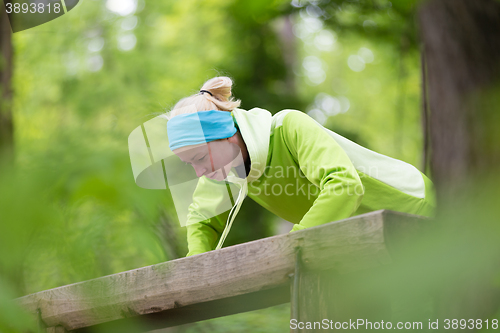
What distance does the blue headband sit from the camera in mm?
1626

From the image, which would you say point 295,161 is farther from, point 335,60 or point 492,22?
point 335,60

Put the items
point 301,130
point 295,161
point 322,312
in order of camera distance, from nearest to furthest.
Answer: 1. point 322,312
2. point 301,130
3. point 295,161

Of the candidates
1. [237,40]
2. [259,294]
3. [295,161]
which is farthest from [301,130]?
[237,40]

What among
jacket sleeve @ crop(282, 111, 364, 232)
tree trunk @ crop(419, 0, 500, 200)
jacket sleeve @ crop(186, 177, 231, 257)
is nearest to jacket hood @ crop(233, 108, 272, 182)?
jacket sleeve @ crop(282, 111, 364, 232)

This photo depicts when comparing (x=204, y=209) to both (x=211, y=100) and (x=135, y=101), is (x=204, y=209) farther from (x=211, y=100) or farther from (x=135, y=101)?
(x=135, y=101)

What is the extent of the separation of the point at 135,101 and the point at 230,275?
163 centimetres

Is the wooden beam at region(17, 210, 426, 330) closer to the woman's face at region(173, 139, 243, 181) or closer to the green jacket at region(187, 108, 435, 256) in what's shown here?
the green jacket at region(187, 108, 435, 256)

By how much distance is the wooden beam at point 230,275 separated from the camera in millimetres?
1073

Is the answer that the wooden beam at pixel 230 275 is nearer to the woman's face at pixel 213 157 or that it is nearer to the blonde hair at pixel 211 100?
the woman's face at pixel 213 157

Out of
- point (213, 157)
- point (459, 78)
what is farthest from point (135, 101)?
point (459, 78)

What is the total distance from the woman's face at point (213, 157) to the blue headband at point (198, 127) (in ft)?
0.12

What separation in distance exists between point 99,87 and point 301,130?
645 cm

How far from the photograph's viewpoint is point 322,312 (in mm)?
1266

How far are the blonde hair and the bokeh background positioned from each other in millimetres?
88
